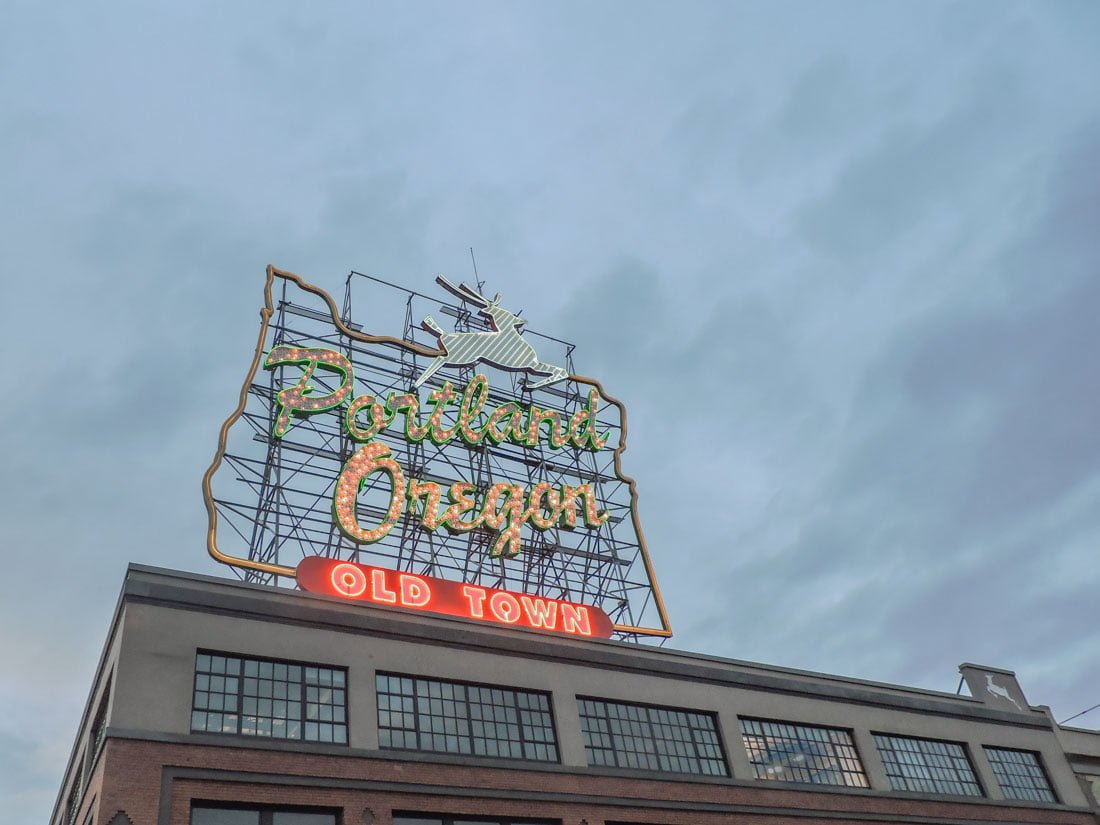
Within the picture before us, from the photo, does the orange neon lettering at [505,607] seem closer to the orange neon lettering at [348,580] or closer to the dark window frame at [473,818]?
the orange neon lettering at [348,580]

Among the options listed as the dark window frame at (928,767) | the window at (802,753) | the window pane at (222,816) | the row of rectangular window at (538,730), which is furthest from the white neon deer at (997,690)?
the window pane at (222,816)

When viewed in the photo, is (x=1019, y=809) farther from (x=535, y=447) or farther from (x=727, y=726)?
(x=535, y=447)

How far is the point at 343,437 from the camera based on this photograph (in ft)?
130

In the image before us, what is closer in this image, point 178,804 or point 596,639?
point 178,804

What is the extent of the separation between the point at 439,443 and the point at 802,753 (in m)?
18.7

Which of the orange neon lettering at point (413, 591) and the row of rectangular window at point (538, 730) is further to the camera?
the orange neon lettering at point (413, 591)

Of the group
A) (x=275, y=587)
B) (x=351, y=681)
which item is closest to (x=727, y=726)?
(x=351, y=681)

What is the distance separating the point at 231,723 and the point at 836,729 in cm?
2380

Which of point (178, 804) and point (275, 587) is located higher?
point (275, 587)

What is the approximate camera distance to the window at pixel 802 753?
1425 inches

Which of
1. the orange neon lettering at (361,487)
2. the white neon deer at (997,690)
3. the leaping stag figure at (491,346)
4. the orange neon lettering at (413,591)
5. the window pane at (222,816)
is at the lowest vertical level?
the window pane at (222,816)

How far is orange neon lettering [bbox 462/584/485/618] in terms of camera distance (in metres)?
33.9

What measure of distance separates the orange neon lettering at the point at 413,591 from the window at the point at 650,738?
20.5ft

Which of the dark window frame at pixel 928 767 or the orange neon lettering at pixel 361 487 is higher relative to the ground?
the orange neon lettering at pixel 361 487
